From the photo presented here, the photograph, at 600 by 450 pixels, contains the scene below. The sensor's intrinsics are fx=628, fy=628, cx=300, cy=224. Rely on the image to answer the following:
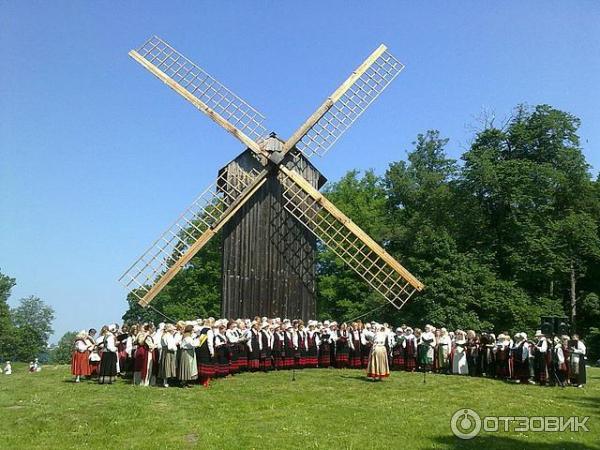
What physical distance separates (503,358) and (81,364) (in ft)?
44.1

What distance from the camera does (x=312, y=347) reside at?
73.4ft

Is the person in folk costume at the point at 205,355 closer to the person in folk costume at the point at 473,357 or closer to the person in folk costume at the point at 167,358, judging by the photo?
the person in folk costume at the point at 167,358

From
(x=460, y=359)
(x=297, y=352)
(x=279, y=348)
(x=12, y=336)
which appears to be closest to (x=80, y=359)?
(x=279, y=348)

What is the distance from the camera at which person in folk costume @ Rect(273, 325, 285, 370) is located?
21.4 m

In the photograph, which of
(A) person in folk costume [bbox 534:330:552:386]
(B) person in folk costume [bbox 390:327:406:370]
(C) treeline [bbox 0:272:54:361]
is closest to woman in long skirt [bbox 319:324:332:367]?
(B) person in folk costume [bbox 390:327:406:370]

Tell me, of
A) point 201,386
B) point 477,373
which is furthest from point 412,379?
point 201,386

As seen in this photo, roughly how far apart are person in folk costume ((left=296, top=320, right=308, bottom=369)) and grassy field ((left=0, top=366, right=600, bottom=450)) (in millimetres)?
2547

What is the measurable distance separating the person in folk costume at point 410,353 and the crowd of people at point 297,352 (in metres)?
0.04

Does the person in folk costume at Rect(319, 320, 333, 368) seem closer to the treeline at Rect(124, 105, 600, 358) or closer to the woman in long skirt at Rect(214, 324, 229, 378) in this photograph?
the woman in long skirt at Rect(214, 324, 229, 378)

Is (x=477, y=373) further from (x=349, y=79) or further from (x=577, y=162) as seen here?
(x=577, y=162)

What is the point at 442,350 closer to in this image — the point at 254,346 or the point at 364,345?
the point at 364,345

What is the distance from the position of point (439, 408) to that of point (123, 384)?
8.82 meters

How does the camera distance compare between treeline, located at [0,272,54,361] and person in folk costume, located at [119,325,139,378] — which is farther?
treeline, located at [0,272,54,361]

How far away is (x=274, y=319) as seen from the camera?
22.6m
